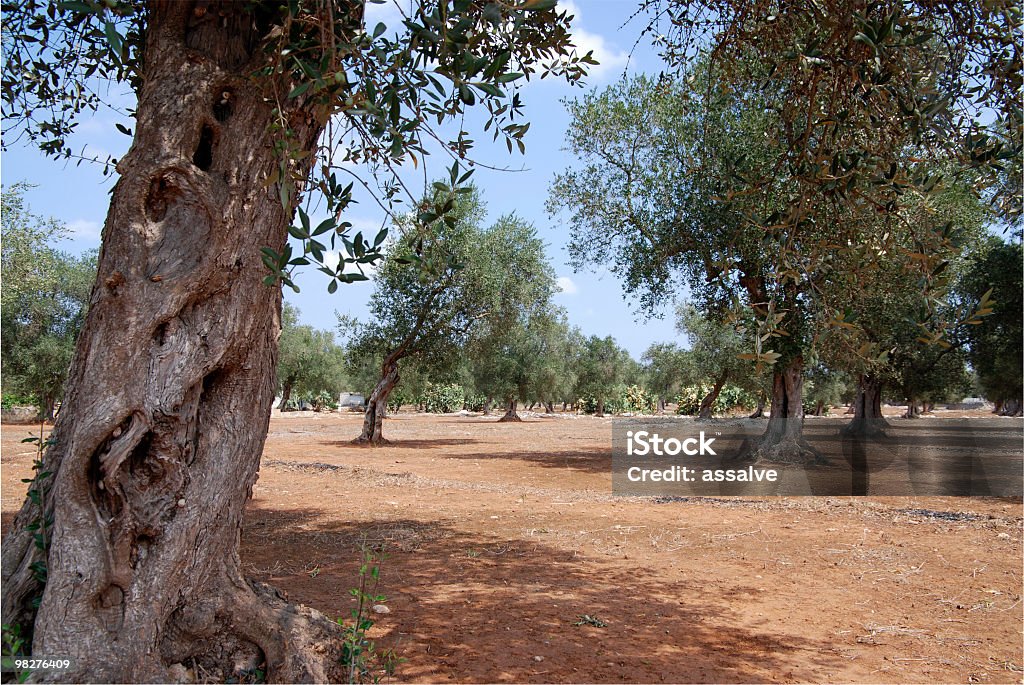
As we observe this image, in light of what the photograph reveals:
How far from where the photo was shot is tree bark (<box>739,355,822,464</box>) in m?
17.3

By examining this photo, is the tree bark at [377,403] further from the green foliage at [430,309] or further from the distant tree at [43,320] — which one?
the distant tree at [43,320]

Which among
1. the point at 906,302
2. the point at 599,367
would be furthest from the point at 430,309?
the point at 599,367

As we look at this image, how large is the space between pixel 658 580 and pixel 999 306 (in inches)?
652

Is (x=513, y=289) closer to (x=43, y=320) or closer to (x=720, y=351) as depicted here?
(x=720, y=351)

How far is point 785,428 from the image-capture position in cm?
1759

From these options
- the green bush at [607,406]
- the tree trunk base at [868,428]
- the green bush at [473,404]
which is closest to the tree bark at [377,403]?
the tree trunk base at [868,428]

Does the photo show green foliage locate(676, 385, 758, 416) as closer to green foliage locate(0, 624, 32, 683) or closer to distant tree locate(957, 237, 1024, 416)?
distant tree locate(957, 237, 1024, 416)

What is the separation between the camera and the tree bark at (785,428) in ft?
56.7

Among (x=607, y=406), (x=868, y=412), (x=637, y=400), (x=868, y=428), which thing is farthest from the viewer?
(x=637, y=400)

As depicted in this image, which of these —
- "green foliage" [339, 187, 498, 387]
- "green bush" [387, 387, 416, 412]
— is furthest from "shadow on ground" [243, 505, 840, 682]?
"green bush" [387, 387, 416, 412]

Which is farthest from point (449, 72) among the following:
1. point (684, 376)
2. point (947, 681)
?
point (684, 376)

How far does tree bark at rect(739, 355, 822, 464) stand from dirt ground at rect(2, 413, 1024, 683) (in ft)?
16.5

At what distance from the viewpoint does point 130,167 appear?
11.8ft

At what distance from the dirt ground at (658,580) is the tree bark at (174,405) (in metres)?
0.93
